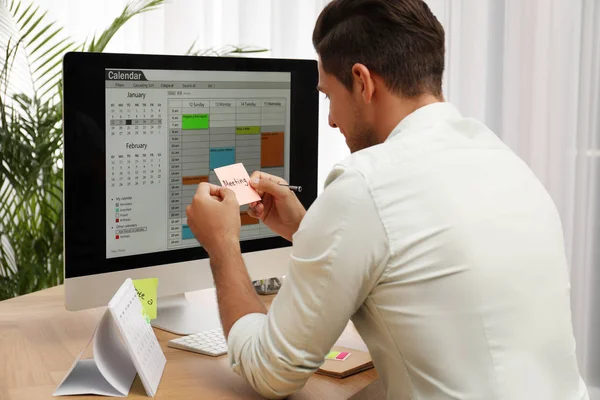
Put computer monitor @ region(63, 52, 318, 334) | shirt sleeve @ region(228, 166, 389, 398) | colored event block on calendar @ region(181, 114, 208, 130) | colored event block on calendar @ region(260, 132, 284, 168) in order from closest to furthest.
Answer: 1. shirt sleeve @ region(228, 166, 389, 398)
2. computer monitor @ region(63, 52, 318, 334)
3. colored event block on calendar @ region(181, 114, 208, 130)
4. colored event block on calendar @ region(260, 132, 284, 168)

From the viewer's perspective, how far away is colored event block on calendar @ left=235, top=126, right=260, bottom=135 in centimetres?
155

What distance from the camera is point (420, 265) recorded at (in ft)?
3.33

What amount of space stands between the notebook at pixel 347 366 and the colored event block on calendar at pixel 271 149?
0.45 m

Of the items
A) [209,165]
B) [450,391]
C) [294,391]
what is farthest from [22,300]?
[450,391]

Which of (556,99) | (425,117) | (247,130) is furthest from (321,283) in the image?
(556,99)

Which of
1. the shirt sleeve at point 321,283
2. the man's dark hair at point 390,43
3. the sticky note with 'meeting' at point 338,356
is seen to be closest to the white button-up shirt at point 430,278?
the shirt sleeve at point 321,283

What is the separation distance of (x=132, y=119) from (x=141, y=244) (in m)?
0.23

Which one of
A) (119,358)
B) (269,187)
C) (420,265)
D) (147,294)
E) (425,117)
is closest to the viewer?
(420,265)

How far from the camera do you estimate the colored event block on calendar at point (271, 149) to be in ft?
5.25

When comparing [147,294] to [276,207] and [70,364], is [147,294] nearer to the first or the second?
[70,364]

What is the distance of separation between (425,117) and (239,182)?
0.44 metres

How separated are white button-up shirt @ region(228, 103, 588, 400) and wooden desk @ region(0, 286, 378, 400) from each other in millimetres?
130

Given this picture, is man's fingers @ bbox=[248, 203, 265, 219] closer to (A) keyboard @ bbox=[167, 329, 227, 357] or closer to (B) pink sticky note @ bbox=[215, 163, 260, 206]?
(B) pink sticky note @ bbox=[215, 163, 260, 206]

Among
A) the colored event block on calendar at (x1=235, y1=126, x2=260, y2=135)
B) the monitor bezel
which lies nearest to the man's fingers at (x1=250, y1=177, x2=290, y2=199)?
the colored event block on calendar at (x1=235, y1=126, x2=260, y2=135)
